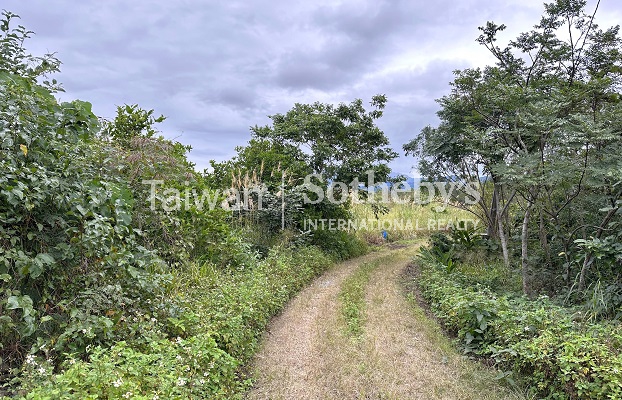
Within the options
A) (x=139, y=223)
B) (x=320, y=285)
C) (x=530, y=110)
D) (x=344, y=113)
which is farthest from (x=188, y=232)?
(x=344, y=113)

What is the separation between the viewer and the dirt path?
126 inches

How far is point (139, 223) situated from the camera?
428 centimetres

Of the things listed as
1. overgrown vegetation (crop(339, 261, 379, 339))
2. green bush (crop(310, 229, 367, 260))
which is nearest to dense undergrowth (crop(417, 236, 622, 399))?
overgrown vegetation (crop(339, 261, 379, 339))

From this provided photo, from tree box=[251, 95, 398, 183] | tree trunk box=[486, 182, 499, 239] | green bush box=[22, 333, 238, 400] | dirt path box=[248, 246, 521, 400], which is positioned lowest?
dirt path box=[248, 246, 521, 400]

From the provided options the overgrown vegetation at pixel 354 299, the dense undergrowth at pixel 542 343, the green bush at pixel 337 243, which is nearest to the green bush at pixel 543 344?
the dense undergrowth at pixel 542 343

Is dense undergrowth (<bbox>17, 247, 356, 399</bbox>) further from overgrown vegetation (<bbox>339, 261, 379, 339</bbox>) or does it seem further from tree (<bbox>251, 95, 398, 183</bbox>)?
tree (<bbox>251, 95, 398, 183</bbox>)

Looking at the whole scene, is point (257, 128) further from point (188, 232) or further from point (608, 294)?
point (608, 294)

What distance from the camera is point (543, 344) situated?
3141mm

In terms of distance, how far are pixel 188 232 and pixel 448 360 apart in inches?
145

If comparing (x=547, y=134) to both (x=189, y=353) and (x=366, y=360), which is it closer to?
(x=366, y=360)

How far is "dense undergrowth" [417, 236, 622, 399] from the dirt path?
0.24 meters

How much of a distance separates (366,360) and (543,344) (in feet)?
5.07

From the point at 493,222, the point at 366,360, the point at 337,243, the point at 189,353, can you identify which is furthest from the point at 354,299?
the point at 493,222

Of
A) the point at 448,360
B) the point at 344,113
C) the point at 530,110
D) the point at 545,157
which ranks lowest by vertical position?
the point at 448,360
